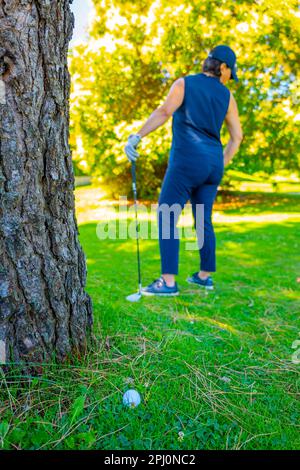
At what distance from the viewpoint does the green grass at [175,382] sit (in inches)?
67.7

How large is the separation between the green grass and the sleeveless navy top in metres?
1.29

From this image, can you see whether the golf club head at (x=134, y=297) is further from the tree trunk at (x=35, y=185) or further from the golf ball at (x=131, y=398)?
the golf ball at (x=131, y=398)

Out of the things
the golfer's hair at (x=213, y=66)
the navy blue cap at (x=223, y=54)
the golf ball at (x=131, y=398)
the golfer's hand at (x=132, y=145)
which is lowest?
the golf ball at (x=131, y=398)

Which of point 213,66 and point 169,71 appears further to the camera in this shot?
point 169,71

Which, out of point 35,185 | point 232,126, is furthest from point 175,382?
point 232,126

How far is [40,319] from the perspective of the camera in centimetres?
195

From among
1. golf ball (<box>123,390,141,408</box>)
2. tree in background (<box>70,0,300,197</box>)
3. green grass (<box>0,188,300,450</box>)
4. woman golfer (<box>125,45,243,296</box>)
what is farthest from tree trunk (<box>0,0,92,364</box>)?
tree in background (<box>70,0,300,197</box>)

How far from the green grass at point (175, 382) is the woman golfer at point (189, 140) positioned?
52cm

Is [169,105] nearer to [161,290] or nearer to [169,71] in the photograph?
[161,290]

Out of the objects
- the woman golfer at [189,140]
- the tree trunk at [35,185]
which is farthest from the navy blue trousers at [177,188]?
the tree trunk at [35,185]

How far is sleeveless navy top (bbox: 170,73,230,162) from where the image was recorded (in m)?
3.53

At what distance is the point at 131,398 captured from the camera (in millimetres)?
1890

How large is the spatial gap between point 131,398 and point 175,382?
28 centimetres

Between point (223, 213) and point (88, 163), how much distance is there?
3.91 metres
